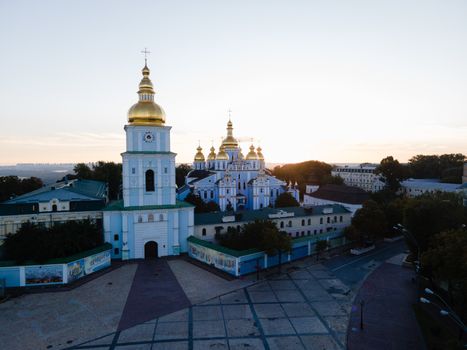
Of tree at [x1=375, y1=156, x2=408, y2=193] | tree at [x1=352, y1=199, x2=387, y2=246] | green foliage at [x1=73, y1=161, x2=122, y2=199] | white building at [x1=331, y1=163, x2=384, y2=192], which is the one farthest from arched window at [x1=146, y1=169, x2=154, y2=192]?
white building at [x1=331, y1=163, x2=384, y2=192]

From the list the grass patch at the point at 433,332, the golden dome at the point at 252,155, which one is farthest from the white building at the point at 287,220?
the golden dome at the point at 252,155

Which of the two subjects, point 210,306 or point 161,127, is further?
point 161,127

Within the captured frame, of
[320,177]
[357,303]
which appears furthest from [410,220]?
[320,177]

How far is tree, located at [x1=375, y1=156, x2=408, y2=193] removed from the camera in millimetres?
75938

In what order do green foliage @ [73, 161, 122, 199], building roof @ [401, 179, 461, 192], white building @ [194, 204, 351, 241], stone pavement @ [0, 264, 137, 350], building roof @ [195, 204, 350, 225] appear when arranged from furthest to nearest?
building roof @ [401, 179, 461, 192] < green foliage @ [73, 161, 122, 199] < building roof @ [195, 204, 350, 225] < white building @ [194, 204, 351, 241] < stone pavement @ [0, 264, 137, 350]

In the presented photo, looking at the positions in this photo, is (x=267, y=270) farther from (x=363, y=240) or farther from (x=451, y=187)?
(x=451, y=187)

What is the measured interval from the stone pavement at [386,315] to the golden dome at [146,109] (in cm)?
2389

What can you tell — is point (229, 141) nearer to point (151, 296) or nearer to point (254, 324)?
point (151, 296)

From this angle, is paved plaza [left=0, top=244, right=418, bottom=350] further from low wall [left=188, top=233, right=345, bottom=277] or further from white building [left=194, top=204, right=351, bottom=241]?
white building [left=194, top=204, right=351, bottom=241]

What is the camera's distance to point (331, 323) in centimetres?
1934

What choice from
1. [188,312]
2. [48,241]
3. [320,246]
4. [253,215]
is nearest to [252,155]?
[253,215]

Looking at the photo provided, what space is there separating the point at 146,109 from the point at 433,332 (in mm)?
28526

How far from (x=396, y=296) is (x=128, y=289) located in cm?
2023

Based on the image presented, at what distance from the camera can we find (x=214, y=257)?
95.2ft
